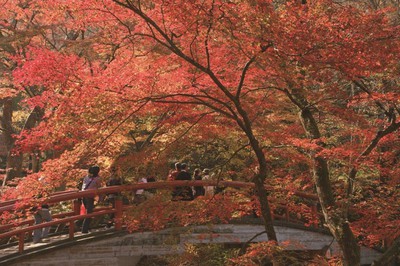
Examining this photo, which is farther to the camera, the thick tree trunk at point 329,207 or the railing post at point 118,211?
the railing post at point 118,211

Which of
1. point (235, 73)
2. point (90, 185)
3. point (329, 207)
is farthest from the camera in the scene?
point (90, 185)

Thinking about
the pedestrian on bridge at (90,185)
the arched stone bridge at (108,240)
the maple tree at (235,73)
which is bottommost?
the arched stone bridge at (108,240)

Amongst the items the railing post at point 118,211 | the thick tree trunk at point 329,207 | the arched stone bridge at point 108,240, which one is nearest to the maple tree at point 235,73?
the thick tree trunk at point 329,207

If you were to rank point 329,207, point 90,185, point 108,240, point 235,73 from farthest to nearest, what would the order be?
point 90,185
point 108,240
point 235,73
point 329,207

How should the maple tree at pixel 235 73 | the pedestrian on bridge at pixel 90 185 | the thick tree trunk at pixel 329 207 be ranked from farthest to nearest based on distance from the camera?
the pedestrian on bridge at pixel 90 185
the thick tree trunk at pixel 329 207
the maple tree at pixel 235 73

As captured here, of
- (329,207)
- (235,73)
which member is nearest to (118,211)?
(235,73)

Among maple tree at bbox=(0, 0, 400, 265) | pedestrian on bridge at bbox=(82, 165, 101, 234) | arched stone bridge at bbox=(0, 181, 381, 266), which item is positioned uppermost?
maple tree at bbox=(0, 0, 400, 265)

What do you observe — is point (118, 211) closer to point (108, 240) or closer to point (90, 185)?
point (108, 240)

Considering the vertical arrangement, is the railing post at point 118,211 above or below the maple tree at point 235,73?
below

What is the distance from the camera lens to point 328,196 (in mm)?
8133

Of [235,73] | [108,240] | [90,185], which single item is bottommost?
[108,240]

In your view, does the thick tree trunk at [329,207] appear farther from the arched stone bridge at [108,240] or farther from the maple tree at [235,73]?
the arched stone bridge at [108,240]

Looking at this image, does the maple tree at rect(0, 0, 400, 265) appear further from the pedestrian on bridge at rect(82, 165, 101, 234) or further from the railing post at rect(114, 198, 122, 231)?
the railing post at rect(114, 198, 122, 231)

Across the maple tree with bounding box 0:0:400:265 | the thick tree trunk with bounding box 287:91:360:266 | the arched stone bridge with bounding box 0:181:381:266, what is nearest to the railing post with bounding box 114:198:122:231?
the arched stone bridge with bounding box 0:181:381:266
